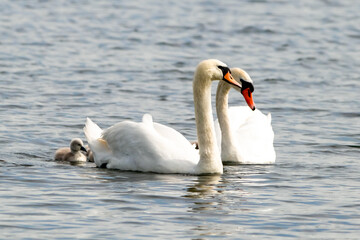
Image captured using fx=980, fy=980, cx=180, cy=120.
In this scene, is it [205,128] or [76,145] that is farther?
[76,145]

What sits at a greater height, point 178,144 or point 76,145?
point 178,144

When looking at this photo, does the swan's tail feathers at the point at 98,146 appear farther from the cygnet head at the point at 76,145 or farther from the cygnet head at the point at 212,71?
the cygnet head at the point at 212,71

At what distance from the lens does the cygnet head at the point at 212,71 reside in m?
11.6

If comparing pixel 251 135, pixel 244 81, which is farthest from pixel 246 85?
pixel 251 135

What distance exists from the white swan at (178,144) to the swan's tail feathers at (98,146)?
22cm

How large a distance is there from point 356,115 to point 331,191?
597cm

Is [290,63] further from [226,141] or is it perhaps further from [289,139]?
[226,141]

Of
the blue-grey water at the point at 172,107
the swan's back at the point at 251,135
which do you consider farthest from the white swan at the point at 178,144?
the swan's back at the point at 251,135

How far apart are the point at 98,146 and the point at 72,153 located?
0.41m

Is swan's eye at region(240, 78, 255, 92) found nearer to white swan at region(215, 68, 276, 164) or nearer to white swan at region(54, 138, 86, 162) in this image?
white swan at region(215, 68, 276, 164)

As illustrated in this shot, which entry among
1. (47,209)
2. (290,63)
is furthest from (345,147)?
(290,63)

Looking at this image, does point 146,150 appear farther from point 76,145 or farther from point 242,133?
point 242,133

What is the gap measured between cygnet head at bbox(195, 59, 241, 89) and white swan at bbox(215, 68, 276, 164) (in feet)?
3.26

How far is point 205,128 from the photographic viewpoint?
11.9 metres
